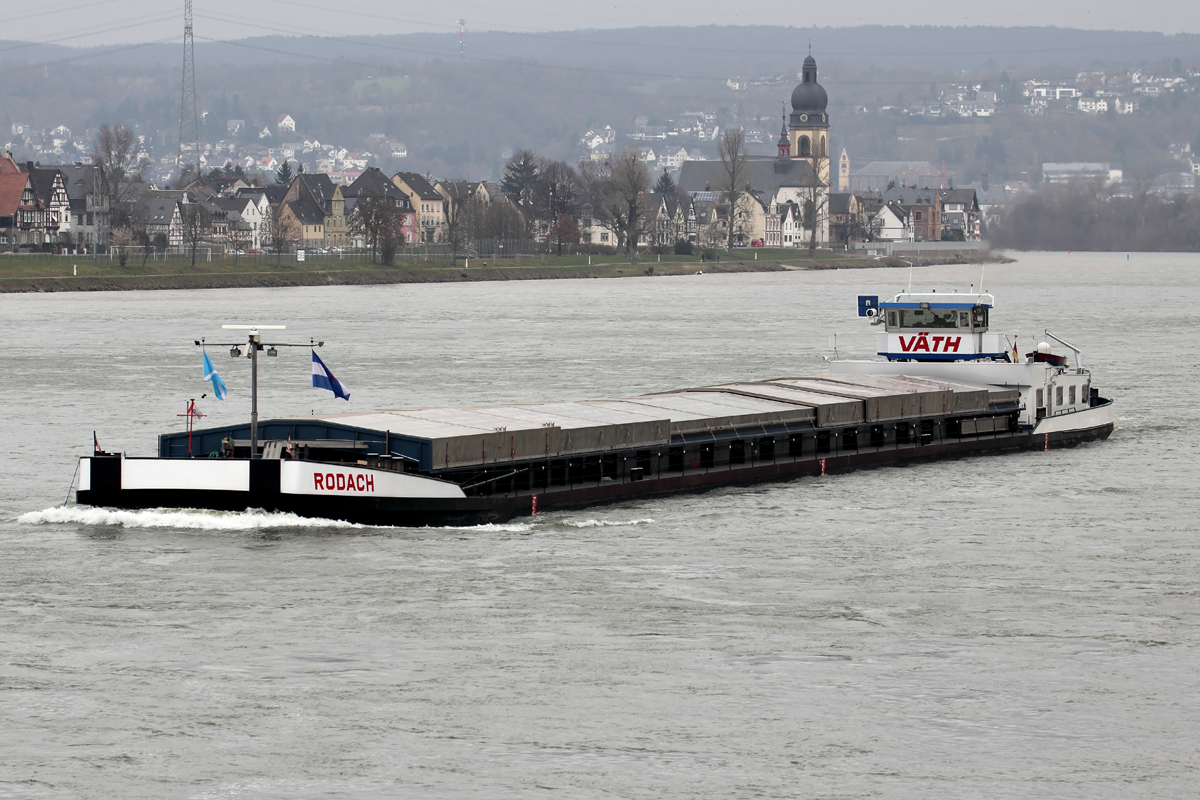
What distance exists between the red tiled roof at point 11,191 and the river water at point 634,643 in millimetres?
149888

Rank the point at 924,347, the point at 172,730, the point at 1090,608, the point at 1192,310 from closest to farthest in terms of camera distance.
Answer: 1. the point at 172,730
2. the point at 1090,608
3. the point at 924,347
4. the point at 1192,310

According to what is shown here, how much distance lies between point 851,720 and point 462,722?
6216mm

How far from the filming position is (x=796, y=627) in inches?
1231

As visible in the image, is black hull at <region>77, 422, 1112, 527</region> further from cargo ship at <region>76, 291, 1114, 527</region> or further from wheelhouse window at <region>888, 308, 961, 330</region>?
wheelhouse window at <region>888, 308, 961, 330</region>

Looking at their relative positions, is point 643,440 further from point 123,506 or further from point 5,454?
point 5,454

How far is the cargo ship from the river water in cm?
85

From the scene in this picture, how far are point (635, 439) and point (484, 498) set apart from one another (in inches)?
225

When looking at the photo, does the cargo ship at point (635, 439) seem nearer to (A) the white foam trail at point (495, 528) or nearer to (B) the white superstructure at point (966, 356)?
(B) the white superstructure at point (966, 356)

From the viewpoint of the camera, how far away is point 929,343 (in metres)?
62.8

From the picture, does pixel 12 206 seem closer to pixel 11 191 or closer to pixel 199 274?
pixel 11 191

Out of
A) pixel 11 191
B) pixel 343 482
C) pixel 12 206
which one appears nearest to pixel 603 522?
pixel 343 482

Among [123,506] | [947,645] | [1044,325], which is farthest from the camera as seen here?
[1044,325]

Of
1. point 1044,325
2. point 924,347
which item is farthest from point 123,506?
point 1044,325

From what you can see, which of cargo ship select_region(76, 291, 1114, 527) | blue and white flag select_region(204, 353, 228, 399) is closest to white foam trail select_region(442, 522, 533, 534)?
cargo ship select_region(76, 291, 1114, 527)
